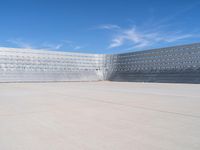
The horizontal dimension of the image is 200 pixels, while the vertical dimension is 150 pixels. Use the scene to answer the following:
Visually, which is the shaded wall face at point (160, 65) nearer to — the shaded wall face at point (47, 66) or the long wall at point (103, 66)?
the long wall at point (103, 66)

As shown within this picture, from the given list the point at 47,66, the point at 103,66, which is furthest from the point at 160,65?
the point at 47,66

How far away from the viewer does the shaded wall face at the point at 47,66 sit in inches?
1138

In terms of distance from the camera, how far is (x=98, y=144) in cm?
270

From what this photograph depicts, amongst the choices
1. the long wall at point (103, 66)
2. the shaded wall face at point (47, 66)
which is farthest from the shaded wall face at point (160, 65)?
the shaded wall face at point (47, 66)

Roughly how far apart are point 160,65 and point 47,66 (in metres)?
19.4

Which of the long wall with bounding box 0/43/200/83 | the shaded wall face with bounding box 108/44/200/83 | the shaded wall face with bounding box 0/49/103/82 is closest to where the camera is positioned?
the shaded wall face with bounding box 108/44/200/83

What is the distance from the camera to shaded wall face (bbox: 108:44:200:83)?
26.4 meters

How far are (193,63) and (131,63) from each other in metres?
11.5

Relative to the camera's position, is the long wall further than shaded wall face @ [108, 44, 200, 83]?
Yes

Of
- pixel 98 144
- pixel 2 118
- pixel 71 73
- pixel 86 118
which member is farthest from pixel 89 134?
pixel 71 73

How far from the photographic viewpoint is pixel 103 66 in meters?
38.6

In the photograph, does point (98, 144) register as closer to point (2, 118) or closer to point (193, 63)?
point (2, 118)

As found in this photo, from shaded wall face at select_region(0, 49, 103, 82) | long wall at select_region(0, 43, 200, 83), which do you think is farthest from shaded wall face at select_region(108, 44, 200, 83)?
shaded wall face at select_region(0, 49, 103, 82)

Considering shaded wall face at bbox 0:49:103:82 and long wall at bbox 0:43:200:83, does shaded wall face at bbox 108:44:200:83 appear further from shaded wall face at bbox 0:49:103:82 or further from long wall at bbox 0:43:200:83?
shaded wall face at bbox 0:49:103:82
